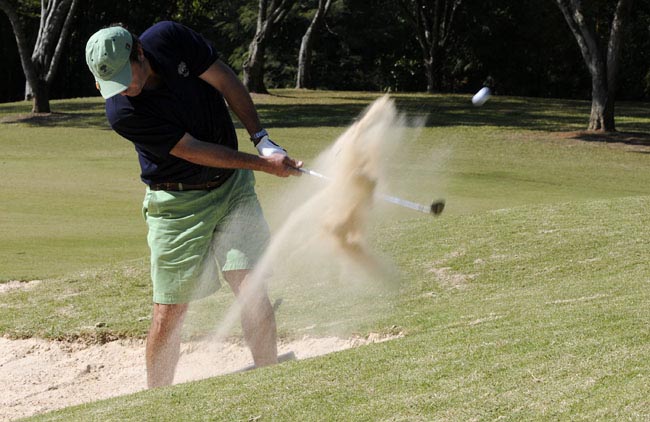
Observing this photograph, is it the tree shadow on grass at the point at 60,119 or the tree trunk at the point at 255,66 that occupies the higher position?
the tree trunk at the point at 255,66

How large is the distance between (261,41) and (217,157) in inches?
1156

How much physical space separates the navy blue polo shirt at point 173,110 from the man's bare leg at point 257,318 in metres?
0.58

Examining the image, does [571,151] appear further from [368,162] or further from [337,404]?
[337,404]

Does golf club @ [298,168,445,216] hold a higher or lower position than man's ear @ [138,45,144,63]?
lower

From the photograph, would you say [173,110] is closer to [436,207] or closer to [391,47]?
[436,207]

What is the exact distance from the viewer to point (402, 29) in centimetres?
4869

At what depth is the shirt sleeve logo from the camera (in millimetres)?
5129

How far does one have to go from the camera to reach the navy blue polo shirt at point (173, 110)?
4996 millimetres

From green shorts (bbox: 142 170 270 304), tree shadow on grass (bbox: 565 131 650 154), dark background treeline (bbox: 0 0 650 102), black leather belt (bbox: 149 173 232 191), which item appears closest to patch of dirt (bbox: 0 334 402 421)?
green shorts (bbox: 142 170 270 304)

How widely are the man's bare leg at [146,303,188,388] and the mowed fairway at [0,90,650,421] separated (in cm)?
77

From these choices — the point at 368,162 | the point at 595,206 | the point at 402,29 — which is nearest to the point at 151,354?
the point at 368,162

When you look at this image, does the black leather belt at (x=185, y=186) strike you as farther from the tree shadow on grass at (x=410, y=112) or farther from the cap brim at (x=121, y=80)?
the tree shadow on grass at (x=410, y=112)

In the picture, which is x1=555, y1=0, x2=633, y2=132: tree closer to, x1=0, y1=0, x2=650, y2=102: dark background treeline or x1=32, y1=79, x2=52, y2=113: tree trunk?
x1=32, y1=79, x2=52, y2=113: tree trunk

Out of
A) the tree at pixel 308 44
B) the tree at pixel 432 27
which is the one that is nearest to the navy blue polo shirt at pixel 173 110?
the tree at pixel 308 44
